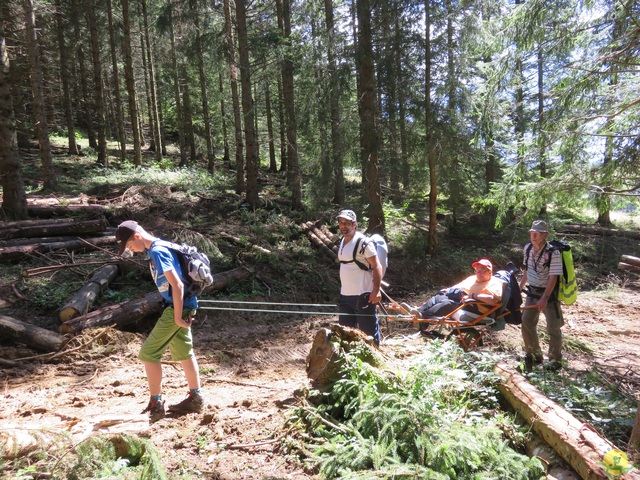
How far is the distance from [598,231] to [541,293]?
1348 cm

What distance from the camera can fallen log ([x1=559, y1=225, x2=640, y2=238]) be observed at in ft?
50.9

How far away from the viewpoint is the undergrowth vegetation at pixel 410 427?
9.33 feet

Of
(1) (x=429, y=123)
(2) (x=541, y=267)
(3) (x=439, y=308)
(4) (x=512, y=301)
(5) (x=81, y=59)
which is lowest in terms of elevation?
(3) (x=439, y=308)

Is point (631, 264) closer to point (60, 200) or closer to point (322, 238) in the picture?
point (322, 238)

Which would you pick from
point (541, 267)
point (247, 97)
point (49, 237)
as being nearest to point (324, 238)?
point (247, 97)

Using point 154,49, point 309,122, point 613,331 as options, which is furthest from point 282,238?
point 154,49

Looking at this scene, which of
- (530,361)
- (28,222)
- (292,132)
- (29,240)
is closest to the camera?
(530,361)

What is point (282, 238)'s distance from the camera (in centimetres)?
1173

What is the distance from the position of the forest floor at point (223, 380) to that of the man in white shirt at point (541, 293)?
0.35 meters

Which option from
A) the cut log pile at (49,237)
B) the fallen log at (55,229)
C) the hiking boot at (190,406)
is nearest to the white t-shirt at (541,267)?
the hiking boot at (190,406)

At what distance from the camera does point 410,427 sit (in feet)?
10.2

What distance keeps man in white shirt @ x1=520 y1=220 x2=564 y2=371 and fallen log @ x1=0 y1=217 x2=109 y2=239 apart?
933 centimetres

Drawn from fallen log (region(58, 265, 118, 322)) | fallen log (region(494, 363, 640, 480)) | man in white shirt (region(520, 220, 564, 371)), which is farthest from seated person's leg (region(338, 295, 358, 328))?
fallen log (region(58, 265, 118, 322))
